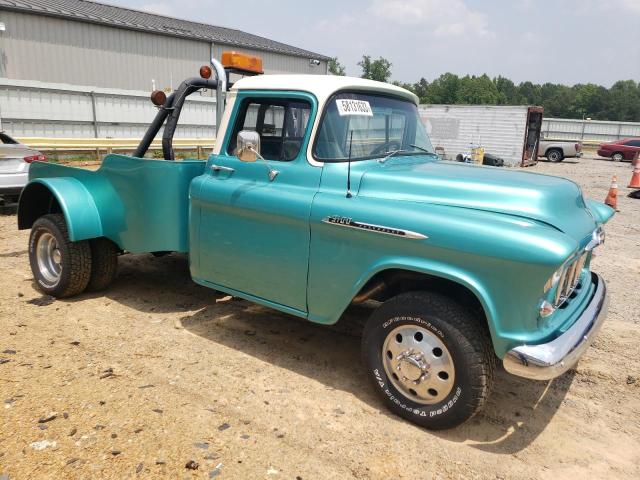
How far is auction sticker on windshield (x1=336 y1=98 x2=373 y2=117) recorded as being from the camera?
3539 mm

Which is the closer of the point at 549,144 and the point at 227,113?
the point at 227,113

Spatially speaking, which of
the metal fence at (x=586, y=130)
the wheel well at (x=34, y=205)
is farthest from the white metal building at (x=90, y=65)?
the metal fence at (x=586, y=130)

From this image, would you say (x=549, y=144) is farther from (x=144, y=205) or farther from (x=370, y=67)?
(x=370, y=67)

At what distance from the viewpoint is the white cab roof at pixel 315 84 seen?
355 cm

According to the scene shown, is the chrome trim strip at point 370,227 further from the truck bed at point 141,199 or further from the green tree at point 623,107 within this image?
the green tree at point 623,107

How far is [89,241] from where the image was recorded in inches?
189

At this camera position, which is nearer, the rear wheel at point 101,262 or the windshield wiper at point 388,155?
the windshield wiper at point 388,155

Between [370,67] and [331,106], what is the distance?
79051 millimetres

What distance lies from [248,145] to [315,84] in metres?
0.68

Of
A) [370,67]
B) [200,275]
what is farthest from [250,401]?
[370,67]

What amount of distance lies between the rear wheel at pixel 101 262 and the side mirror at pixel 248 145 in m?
2.13

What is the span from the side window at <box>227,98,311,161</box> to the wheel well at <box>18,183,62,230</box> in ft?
7.75

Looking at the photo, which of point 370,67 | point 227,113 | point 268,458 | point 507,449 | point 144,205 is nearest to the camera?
point 268,458

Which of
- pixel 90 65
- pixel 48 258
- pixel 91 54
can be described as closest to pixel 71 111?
pixel 90 65
